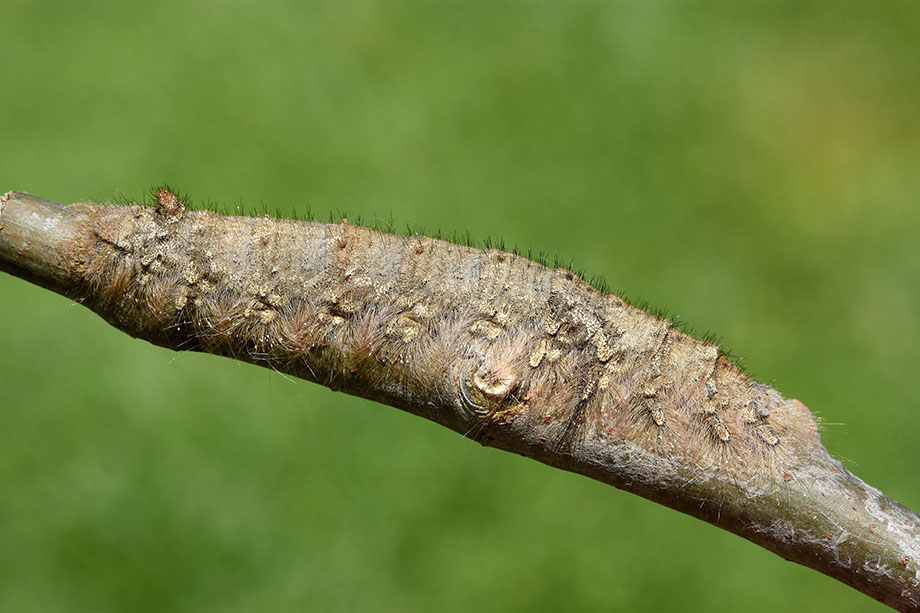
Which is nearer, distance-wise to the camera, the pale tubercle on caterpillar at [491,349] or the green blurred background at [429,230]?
the pale tubercle on caterpillar at [491,349]

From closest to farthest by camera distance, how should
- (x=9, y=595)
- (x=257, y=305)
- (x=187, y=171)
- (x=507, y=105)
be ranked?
1. (x=257, y=305)
2. (x=9, y=595)
3. (x=187, y=171)
4. (x=507, y=105)

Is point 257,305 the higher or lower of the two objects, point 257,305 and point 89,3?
the lower

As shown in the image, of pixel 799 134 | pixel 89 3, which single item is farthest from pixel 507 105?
pixel 89 3

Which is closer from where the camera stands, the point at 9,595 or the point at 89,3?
the point at 9,595

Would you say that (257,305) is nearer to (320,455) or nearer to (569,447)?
(569,447)

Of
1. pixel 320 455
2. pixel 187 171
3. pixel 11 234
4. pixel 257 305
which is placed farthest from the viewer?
pixel 187 171
